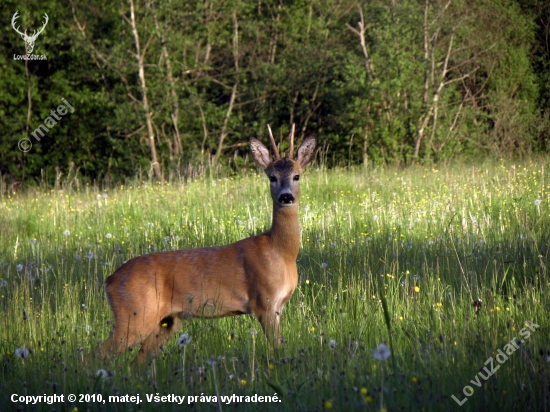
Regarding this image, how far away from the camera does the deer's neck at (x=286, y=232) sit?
4855 mm

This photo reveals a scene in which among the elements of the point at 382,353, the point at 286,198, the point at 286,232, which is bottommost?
the point at 382,353

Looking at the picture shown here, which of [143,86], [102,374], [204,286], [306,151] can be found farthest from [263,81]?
[102,374]

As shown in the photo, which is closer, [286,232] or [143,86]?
[286,232]

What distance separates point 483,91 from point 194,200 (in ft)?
50.9

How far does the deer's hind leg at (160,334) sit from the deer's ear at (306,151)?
4.59ft

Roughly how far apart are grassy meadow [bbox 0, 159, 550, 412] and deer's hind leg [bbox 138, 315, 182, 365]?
0.23ft

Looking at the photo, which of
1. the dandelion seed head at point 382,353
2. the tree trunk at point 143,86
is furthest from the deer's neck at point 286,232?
the tree trunk at point 143,86

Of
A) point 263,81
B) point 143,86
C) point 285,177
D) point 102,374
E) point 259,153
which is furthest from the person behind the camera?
point 263,81

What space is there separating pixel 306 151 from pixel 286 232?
0.70 metres

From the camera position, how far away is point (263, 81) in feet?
70.6

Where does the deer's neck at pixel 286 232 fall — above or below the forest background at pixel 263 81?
below

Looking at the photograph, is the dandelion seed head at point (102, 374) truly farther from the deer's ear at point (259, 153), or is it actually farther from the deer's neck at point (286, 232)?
the deer's ear at point (259, 153)

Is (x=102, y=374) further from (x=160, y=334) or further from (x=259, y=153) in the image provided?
(x=259, y=153)

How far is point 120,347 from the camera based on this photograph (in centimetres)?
434
